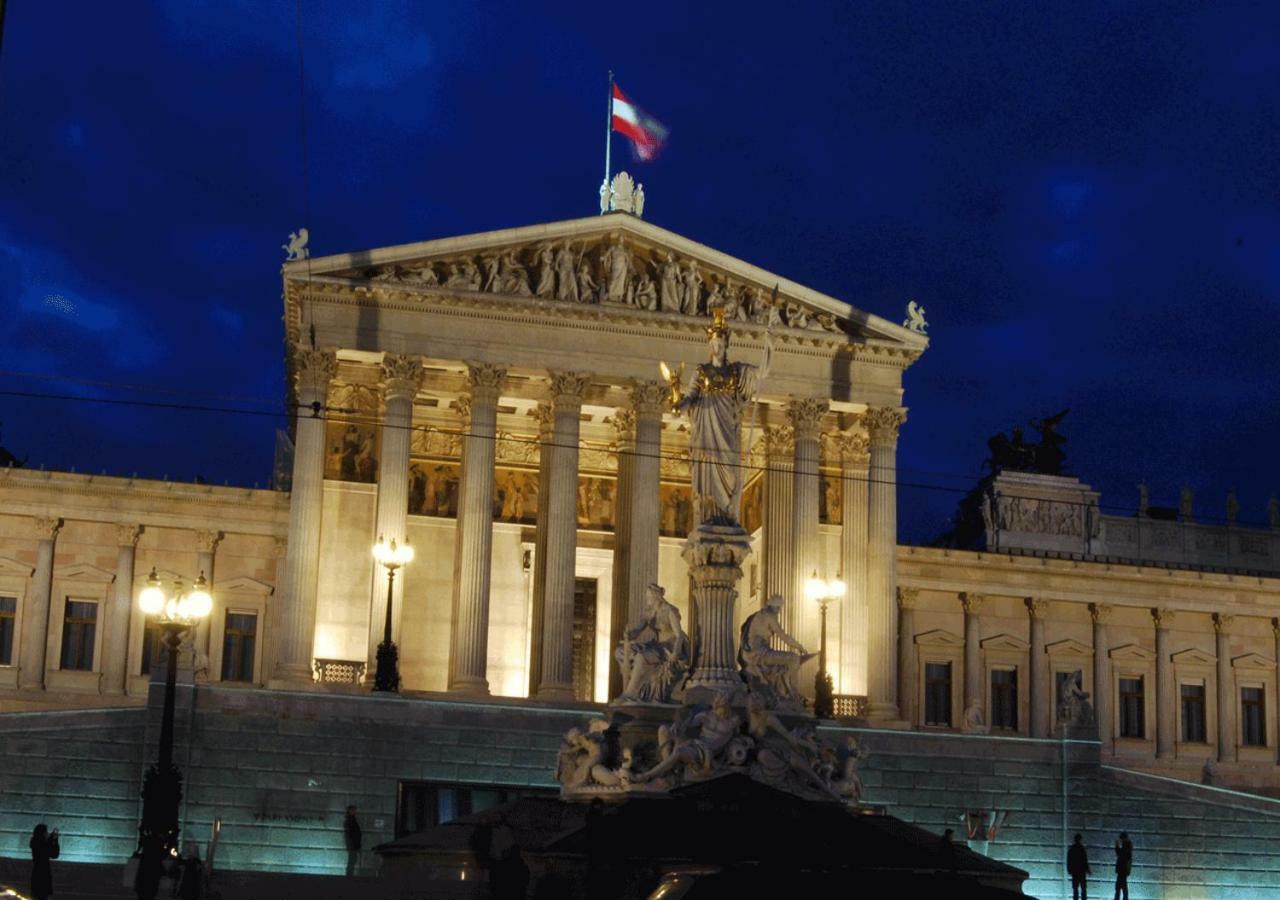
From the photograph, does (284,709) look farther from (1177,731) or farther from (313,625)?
(1177,731)

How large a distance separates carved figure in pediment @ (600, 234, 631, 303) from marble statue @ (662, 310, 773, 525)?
2021 centimetres

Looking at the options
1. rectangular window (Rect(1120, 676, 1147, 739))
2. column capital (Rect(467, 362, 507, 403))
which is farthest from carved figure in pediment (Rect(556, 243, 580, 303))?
rectangular window (Rect(1120, 676, 1147, 739))

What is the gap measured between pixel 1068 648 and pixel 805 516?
14632mm

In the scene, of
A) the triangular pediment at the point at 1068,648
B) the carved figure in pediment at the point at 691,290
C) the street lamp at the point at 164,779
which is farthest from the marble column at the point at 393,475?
the triangular pediment at the point at 1068,648

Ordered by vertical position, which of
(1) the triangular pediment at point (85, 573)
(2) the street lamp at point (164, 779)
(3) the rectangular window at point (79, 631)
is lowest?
(2) the street lamp at point (164, 779)

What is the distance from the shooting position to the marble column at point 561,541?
47.2 metres

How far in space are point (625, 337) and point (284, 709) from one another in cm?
1587

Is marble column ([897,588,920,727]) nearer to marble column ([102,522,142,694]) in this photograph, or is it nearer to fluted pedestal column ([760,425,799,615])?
fluted pedestal column ([760,425,799,615])

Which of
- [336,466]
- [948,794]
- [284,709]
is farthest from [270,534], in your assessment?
[948,794]

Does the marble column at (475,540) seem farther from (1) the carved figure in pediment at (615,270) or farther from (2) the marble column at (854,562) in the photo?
(2) the marble column at (854,562)

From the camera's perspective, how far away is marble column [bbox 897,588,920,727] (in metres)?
57.8

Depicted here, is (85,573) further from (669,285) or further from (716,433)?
(716,433)

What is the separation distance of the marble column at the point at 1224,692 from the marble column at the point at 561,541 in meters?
25.0

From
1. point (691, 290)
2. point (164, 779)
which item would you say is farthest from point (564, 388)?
point (164, 779)
